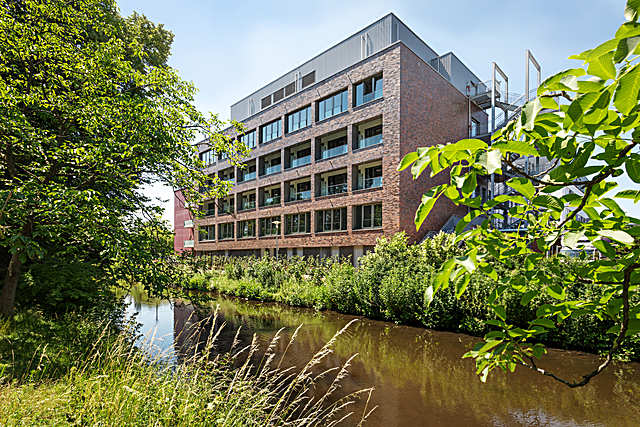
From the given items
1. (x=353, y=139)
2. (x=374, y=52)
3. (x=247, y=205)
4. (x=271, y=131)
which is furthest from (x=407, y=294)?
(x=247, y=205)

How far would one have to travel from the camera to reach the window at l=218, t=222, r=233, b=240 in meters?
37.0

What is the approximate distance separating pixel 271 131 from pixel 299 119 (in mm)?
4303

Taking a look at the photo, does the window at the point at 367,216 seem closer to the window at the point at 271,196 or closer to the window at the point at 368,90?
the window at the point at 368,90

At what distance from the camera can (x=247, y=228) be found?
1345 inches

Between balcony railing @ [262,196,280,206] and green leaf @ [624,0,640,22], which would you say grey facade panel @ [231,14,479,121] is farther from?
green leaf @ [624,0,640,22]

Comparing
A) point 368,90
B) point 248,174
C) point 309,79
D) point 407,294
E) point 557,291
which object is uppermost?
point 309,79

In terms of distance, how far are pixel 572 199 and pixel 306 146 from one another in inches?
1140

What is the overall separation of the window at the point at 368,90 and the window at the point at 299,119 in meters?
5.24

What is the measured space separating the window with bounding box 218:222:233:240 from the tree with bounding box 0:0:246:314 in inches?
1110

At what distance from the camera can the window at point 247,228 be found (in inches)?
1309

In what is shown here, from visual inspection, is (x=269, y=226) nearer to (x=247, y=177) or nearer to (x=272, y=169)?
(x=272, y=169)

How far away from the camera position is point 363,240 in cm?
2273

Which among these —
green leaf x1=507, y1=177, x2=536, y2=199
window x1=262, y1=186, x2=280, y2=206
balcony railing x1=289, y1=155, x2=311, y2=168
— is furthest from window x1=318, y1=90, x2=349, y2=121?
green leaf x1=507, y1=177, x2=536, y2=199

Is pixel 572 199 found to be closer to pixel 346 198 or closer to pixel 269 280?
pixel 269 280
